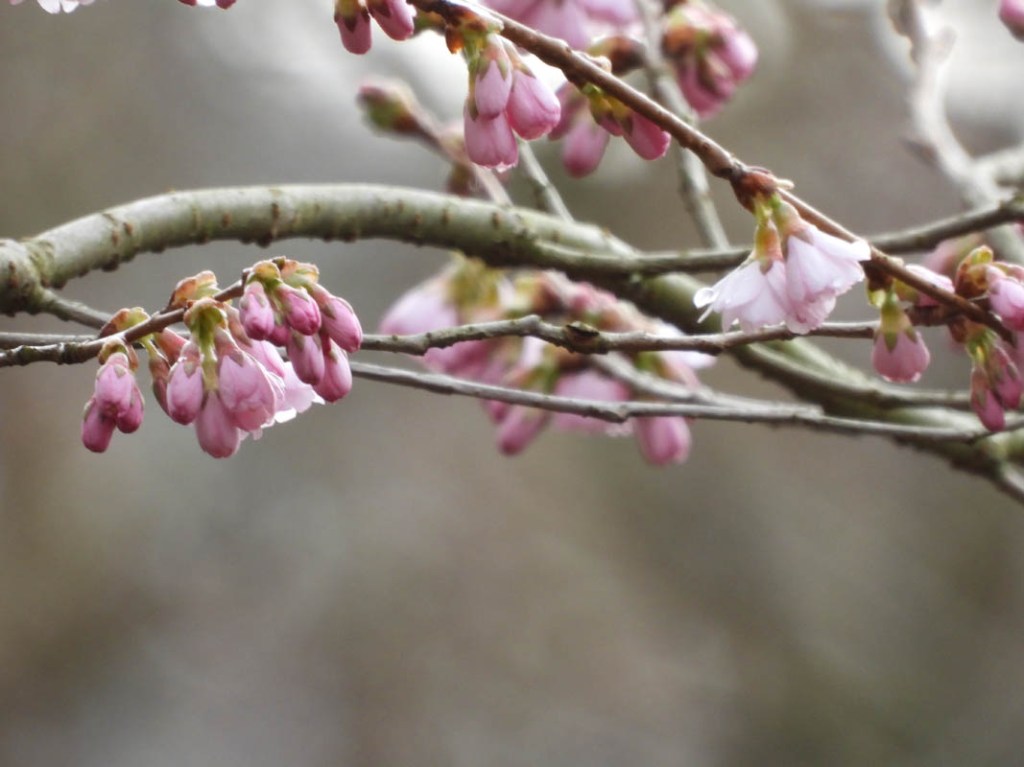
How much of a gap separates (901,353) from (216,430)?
1.26 ft

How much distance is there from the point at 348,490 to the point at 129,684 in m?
0.95

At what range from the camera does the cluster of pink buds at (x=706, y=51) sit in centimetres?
106

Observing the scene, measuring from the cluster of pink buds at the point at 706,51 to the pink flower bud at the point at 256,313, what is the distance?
2.17 feet

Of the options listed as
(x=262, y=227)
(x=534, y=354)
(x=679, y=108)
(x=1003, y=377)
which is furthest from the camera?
(x=534, y=354)

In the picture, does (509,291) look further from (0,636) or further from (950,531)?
(950,531)

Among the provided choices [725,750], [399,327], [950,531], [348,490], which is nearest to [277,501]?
[348,490]

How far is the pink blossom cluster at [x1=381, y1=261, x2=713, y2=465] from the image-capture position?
111cm

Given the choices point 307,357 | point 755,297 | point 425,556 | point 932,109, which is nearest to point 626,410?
point 755,297

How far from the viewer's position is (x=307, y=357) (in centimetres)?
54

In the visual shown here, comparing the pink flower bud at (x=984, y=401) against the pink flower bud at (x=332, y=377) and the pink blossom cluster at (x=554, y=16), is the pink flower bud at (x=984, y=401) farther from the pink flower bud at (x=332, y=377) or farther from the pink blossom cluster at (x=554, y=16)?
the pink blossom cluster at (x=554, y=16)

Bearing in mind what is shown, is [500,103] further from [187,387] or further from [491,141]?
[187,387]

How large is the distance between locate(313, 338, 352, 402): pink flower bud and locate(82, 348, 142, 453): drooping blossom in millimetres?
86

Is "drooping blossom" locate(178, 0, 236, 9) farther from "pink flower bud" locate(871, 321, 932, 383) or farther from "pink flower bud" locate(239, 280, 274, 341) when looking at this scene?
"pink flower bud" locate(871, 321, 932, 383)

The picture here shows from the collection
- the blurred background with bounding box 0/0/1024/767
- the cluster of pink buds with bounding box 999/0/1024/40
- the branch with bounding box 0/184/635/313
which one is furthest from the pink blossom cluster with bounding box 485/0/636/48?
the blurred background with bounding box 0/0/1024/767
